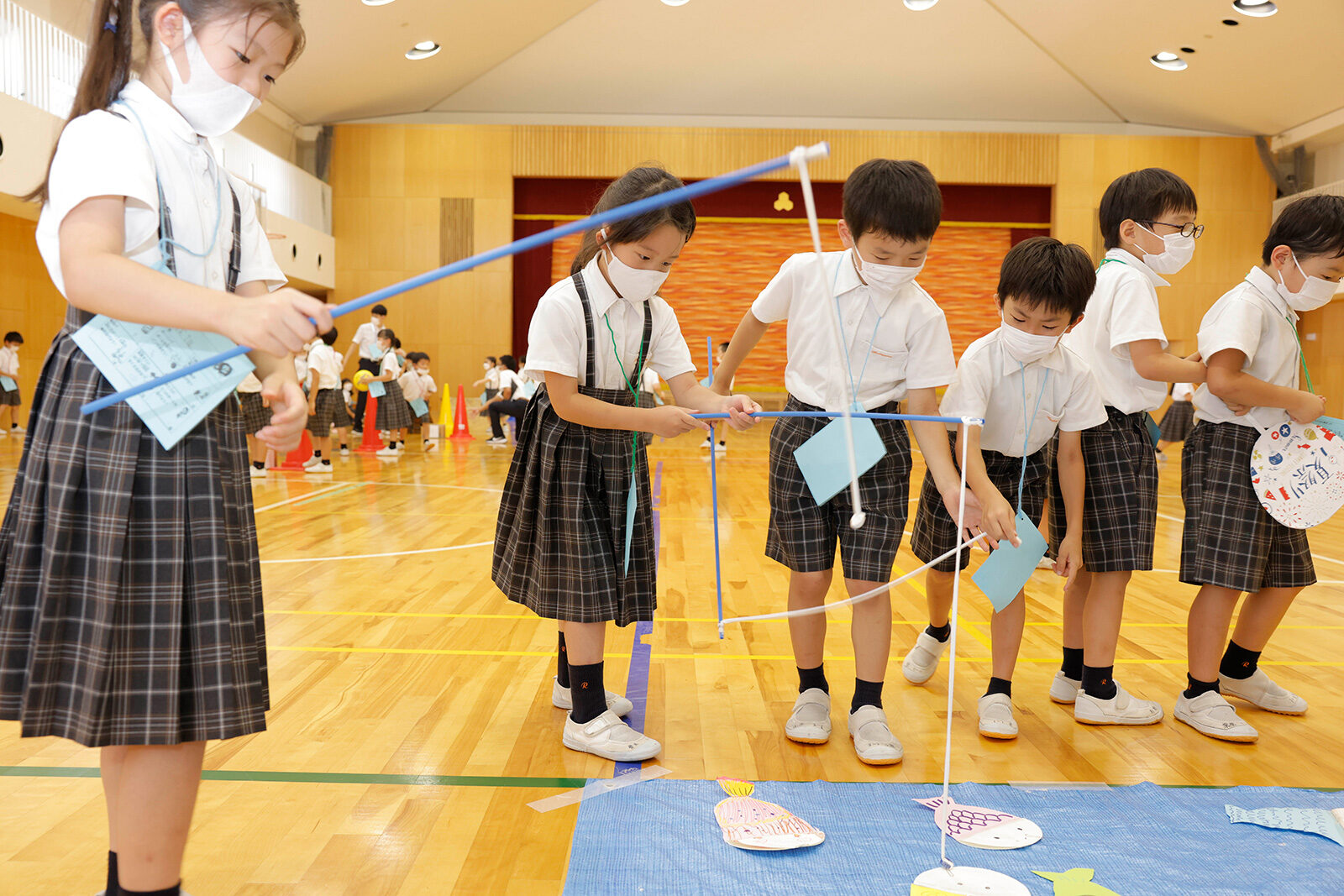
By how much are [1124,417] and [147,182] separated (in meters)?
2.01

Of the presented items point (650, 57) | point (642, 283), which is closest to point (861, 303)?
point (642, 283)

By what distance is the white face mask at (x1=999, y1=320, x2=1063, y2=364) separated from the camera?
6.39 ft

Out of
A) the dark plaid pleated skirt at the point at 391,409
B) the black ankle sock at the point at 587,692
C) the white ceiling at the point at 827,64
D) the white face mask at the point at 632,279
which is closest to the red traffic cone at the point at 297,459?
the dark plaid pleated skirt at the point at 391,409

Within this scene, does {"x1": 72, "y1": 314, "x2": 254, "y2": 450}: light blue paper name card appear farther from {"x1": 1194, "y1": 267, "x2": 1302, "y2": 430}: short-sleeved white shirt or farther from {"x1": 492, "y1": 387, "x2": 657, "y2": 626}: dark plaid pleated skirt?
{"x1": 1194, "y1": 267, "x2": 1302, "y2": 430}: short-sleeved white shirt

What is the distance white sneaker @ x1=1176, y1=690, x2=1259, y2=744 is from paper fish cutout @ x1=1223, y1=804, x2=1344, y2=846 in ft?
1.28

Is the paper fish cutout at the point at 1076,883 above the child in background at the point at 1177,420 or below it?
below

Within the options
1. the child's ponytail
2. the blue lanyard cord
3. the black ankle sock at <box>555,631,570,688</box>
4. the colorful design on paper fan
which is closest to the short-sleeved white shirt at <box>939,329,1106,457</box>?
the blue lanyard cord

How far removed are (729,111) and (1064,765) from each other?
40.5ft

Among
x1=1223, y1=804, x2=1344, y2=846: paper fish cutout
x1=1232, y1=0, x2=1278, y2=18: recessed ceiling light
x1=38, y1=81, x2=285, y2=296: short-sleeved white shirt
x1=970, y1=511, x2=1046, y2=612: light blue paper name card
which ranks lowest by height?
x1=1223, y1=804, x2=1344, y2=846: paper fish cutout

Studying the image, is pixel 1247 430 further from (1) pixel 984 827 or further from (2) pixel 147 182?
(2) pixel 147 182

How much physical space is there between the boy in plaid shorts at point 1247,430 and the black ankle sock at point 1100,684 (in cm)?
17

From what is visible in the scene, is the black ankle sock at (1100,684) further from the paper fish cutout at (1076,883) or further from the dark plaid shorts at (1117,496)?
the paper fish cutout at (1076,883)

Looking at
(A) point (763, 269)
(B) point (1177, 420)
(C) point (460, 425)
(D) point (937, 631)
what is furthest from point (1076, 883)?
(A) point (763, 269)

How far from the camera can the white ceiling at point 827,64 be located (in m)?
9.94
